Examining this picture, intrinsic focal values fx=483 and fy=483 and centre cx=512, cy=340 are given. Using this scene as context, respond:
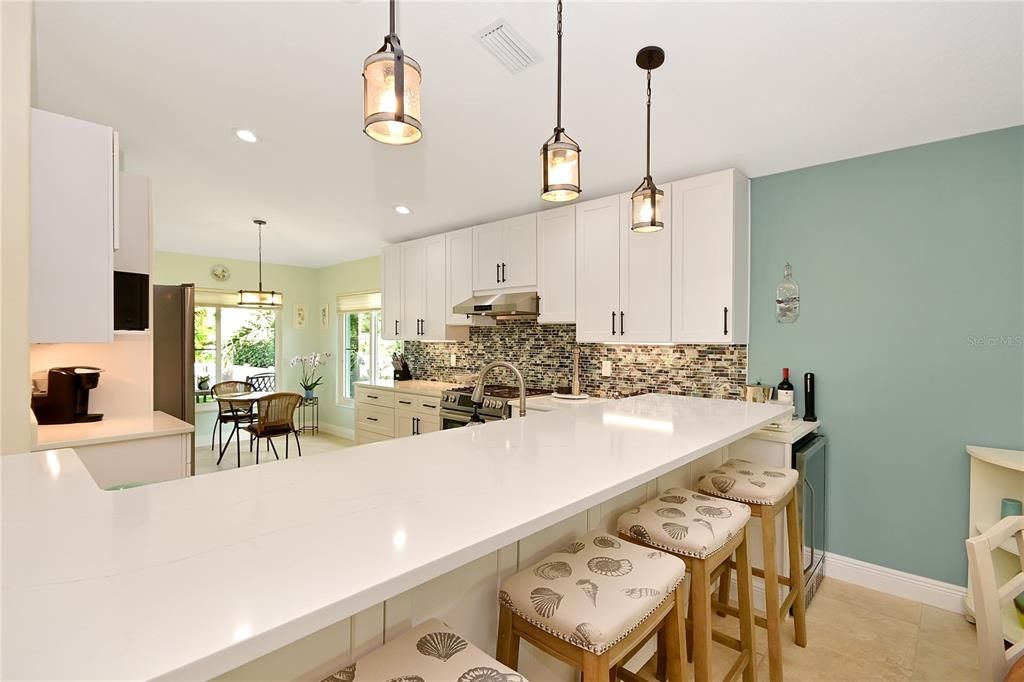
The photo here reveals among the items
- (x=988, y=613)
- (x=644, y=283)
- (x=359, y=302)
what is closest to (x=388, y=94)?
(x=988, y=613)

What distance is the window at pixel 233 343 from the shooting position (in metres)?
6.60

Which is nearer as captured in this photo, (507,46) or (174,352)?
(507,46)

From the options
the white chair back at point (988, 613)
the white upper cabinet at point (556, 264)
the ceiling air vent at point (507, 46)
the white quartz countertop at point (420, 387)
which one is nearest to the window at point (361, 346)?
the white quartz countertop at point (420, 387)

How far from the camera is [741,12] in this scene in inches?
64.2

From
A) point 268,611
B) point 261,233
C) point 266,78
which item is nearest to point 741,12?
point 266,78

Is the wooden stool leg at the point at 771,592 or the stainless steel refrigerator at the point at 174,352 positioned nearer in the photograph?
the wooden stool leg at the point at 771,592

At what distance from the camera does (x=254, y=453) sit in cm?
609

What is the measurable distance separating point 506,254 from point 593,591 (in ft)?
11.0

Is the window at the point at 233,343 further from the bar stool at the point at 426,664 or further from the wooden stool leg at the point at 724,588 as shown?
the bar stool at the point at 426,664

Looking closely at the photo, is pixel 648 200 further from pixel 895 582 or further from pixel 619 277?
pixel 895 582

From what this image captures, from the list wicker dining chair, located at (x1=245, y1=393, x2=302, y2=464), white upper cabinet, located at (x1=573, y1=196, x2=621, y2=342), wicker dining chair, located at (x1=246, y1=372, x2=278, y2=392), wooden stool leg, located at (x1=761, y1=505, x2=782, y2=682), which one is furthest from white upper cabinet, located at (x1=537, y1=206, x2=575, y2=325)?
wicker dining chair, located at (x1=246, y1=372, x2=278, y2=392)

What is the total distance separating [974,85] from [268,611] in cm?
302

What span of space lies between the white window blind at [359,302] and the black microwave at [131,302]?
375cm

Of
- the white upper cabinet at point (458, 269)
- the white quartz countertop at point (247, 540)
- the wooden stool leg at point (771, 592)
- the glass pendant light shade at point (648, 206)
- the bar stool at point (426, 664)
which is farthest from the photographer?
the white upper cabinet at point (458, 269)
